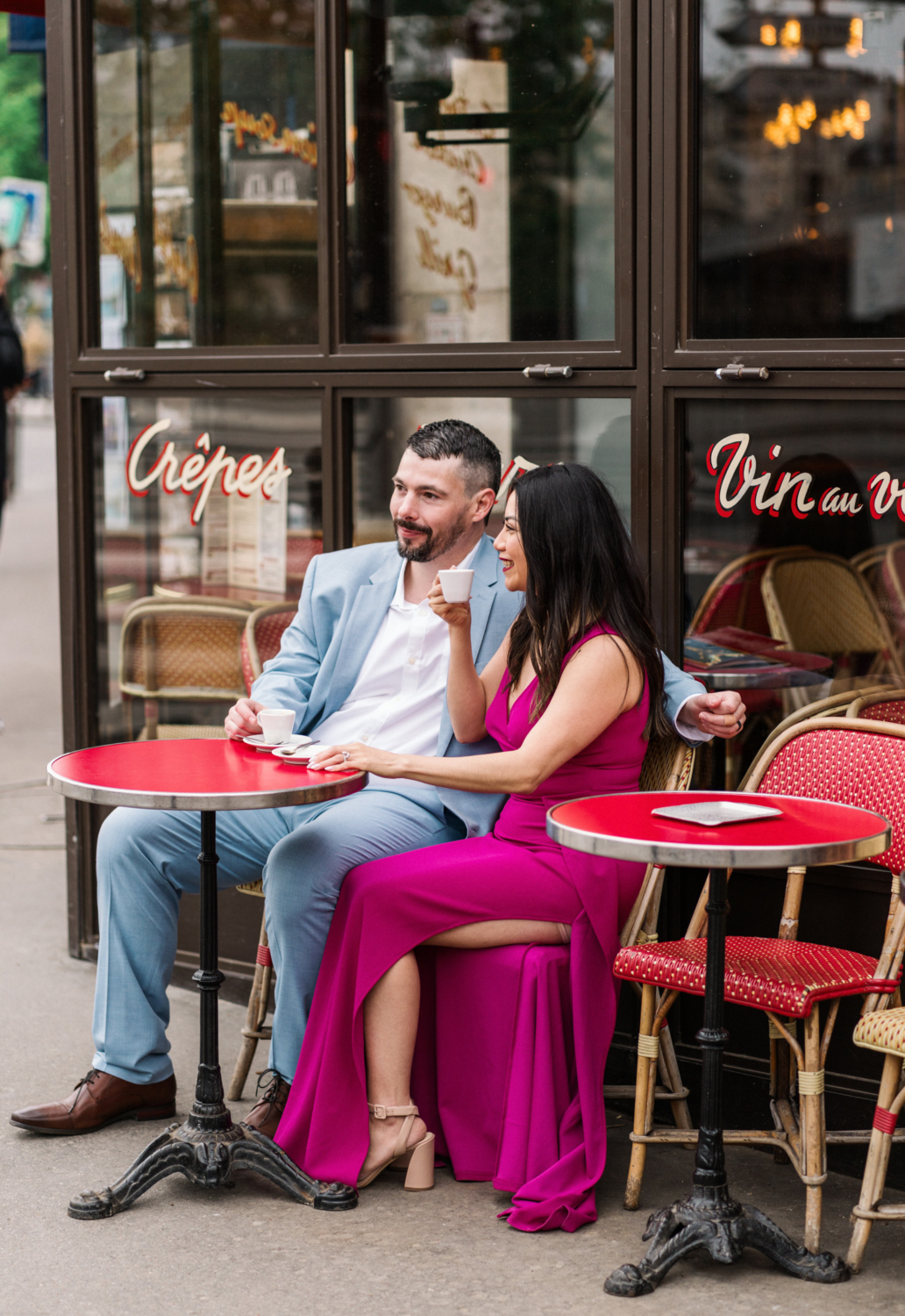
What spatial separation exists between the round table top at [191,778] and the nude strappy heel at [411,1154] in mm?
719

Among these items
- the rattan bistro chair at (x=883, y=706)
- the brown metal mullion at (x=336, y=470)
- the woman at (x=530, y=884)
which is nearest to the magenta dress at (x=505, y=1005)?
the woman at (x=530, y=884)

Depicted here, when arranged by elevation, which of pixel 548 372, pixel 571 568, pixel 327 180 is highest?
pixel 327 180

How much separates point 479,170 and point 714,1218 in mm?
4557

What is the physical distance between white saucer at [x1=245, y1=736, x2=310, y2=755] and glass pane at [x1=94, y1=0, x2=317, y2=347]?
167 centimetres

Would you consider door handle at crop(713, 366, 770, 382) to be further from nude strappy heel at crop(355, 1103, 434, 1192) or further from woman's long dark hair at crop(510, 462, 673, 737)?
nude strappy heel at crop(355, 1103, 434, 1192)

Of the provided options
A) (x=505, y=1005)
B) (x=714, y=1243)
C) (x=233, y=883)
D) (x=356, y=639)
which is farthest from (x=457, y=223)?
(x=714, y=1243)

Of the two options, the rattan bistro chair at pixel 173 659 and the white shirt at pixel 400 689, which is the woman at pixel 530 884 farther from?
the rattan bistro chair at pixel 173 659

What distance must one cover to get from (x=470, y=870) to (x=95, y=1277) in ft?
3.65

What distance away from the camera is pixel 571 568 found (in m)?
3.57

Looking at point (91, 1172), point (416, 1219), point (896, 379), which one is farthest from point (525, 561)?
point (91, 1172)

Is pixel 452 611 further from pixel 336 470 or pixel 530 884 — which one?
pixel 336 470

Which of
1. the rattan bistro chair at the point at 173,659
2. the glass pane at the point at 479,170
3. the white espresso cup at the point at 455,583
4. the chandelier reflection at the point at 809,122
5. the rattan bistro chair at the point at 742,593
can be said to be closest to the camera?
the white espresso cup at the point at 455,583

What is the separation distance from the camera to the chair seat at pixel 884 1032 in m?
2.95

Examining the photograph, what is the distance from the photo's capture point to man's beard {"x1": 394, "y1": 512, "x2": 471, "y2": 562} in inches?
158
